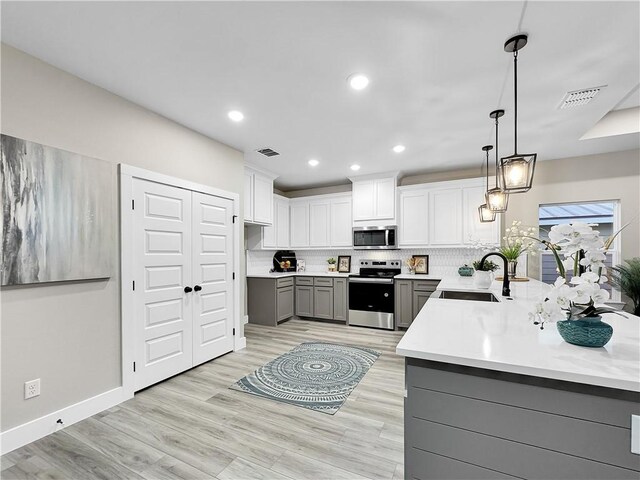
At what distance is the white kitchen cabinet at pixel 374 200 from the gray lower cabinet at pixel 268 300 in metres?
1.84

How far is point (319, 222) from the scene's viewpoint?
591 centimetres

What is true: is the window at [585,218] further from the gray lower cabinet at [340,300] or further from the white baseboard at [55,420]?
the white baseboard at [55,420]

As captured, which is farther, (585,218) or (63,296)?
(585,218)

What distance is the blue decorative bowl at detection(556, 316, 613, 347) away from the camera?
1.17 metres

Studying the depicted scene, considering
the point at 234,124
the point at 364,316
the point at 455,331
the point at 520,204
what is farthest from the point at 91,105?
the point at 520,204

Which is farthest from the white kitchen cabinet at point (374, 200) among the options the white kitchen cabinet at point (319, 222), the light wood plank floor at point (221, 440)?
the light wood plank floor at point (221, 440)

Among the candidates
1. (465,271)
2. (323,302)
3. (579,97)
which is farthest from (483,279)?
(323,302)

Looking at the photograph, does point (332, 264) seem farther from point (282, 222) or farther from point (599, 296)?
point (599, 296)

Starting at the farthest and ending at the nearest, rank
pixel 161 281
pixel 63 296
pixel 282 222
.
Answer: pixel 282 222 < pixel 161 281 < pixel 63 296

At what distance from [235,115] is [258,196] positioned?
1.93 metres

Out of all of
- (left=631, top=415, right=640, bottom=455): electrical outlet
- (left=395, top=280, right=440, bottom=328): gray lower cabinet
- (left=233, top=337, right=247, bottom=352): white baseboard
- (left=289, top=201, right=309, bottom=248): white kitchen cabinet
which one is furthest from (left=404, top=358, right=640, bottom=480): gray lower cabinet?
(left=289, top=201, right=309, bottom=248): white kitchen cabinet

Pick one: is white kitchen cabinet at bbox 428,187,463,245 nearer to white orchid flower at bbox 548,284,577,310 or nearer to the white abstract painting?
white orchid flower at bbox 548,284,577,310

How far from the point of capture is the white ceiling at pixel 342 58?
170 cm

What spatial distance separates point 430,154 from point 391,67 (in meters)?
2.26
